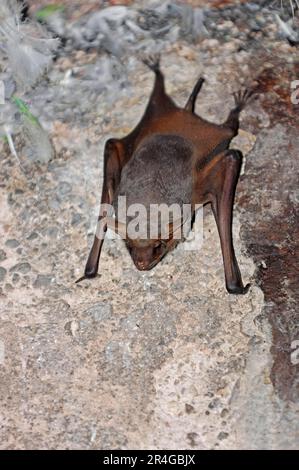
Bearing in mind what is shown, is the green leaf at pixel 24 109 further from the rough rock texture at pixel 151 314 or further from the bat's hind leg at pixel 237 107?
the bat's hind leg at pixel 237 107

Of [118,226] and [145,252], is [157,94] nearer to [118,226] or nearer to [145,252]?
[118,226]

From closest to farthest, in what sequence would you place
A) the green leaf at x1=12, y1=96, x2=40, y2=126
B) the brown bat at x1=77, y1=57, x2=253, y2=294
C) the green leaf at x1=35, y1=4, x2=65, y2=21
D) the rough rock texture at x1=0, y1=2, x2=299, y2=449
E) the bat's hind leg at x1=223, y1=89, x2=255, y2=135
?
1. the rough rock texture at x1=0, y1=2, x2=299, y2=449
2. the brown bat at x1=77, y1=57, x2=253, y2=294
3. the bat's hind leg at x1=223, y1=89, x2=255, y2=135
4. the green leaf at x1=12, y1=96, x2=40, y2=126
5. the green leaf at x1=35, y1=4, x2=65, y2=21

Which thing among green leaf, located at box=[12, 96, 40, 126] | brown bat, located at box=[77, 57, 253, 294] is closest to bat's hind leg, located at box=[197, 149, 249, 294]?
brown bat, located at box=[77, 57, 253, 294]

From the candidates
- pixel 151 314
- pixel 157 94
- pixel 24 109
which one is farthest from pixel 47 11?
pixel 151 314

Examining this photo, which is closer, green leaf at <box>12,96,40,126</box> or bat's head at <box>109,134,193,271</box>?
bat's head at <box>109,134,193,271</box>

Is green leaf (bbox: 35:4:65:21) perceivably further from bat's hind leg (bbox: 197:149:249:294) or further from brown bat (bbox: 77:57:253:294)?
bat's hind leg (bbox: 197:149:249:294)

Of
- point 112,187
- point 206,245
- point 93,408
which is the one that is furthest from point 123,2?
point 93,408

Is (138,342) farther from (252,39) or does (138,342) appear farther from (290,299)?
(252,39)
